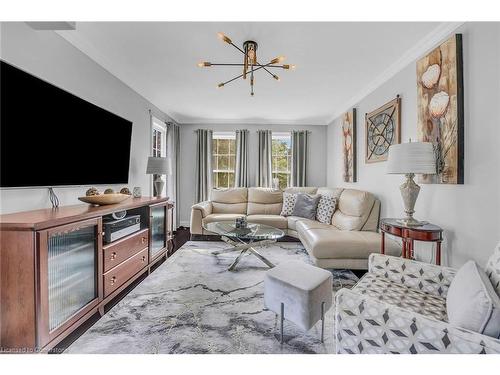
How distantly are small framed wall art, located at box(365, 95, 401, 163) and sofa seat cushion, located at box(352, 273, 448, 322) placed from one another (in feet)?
6.11

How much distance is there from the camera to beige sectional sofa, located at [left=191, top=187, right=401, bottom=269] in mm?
2539

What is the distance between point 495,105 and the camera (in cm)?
161

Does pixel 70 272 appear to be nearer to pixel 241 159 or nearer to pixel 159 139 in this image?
pixel 159 139

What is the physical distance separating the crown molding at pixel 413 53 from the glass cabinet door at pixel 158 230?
3270mm

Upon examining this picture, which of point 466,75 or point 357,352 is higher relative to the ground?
point 466,75

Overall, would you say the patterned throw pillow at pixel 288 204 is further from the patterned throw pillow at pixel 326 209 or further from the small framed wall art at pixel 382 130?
the small framed wall art at pixel 382 130

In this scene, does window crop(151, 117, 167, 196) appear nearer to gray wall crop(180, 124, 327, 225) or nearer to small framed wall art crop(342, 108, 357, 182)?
gray wall crop(180, 124, 327, 225)

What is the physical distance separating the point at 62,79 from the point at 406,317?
117 inches

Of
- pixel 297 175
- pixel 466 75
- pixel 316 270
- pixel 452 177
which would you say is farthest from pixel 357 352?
pixel 297 175

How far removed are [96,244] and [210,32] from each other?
208 centimetres

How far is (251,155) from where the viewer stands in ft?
17.7

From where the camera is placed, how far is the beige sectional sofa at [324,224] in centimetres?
254

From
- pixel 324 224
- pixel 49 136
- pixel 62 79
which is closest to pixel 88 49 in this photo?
pixel 62 79
